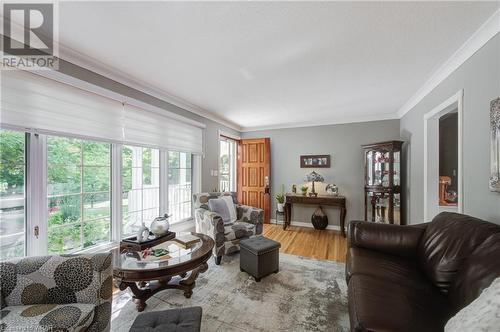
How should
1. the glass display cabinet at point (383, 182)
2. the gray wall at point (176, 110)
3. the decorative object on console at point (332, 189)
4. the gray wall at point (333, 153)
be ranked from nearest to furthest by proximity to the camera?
the gray wall at point (176, 110) → the glass display cabinet at point (383, 182) → the gray wall at point (333, 153) → the decorative object on console at point (332, 189)

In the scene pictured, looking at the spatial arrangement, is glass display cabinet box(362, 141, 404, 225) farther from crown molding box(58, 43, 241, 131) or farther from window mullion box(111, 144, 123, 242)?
window mullion box(111, 144, 123, 242)

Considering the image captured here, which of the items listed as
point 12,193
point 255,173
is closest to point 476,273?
point 12,193

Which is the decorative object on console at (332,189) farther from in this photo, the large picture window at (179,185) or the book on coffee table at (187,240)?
the book on coffee table at (187,240)

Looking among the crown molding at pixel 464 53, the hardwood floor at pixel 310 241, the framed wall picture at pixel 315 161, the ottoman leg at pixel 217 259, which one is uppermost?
the crown molding at pixel 464 53

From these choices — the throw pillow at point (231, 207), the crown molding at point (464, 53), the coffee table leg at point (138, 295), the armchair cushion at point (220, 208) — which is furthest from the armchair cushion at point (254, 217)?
the crown molding at point (464, 53)

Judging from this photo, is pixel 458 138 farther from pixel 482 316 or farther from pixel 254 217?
pixel 254 217

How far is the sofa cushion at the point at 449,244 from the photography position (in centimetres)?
129

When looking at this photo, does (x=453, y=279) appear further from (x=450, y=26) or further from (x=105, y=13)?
(x=105, y=13)

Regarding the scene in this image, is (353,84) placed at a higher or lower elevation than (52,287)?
higher

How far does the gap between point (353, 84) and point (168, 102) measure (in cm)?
259

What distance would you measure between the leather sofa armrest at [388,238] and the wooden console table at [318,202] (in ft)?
6.59

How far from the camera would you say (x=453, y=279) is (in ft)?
4.21

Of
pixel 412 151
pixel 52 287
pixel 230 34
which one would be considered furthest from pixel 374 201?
pixel 52 287


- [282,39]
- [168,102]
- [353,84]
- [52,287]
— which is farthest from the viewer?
[168,102]
